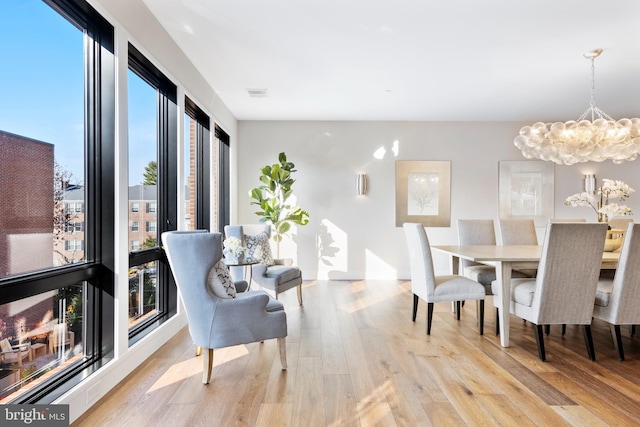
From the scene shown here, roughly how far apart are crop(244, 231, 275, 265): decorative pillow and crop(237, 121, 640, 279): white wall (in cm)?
190

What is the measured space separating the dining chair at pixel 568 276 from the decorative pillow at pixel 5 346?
3339 mm

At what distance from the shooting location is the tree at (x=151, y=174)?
3.31 m

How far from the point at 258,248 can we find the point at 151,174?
1609mm

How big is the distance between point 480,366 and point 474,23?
8.82 feet

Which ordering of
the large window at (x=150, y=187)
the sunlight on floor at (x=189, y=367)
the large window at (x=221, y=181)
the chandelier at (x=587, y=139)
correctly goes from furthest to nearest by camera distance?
the large window at (x=221, y=181) → the chandelier at (x=587, y=139) → the large window at (x=150, y=187) → the sunlight on floor at (x=189, y=367)

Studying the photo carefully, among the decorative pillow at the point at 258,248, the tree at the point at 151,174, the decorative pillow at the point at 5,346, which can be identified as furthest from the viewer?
the decorative pillow at the point at 258,248

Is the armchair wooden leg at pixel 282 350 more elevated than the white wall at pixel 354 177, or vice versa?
the white wall at pixel 354 177

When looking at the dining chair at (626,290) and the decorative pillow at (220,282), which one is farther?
→ the dining chair at (626,290)

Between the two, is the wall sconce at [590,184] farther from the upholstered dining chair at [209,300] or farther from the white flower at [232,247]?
the upholstered dining chair at [209,300]

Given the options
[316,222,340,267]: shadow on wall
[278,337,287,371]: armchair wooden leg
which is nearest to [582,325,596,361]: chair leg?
[278,337,287,371]: armchair wooden leg

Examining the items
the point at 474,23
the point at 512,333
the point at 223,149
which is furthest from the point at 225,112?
the point at 512,333

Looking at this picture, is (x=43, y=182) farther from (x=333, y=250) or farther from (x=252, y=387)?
(x=333, y=250)

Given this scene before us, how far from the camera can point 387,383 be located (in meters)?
2.61

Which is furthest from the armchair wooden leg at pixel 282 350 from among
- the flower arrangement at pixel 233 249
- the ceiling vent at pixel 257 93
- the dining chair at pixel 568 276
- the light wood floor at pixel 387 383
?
the ceiling vent at pixel 257 93
